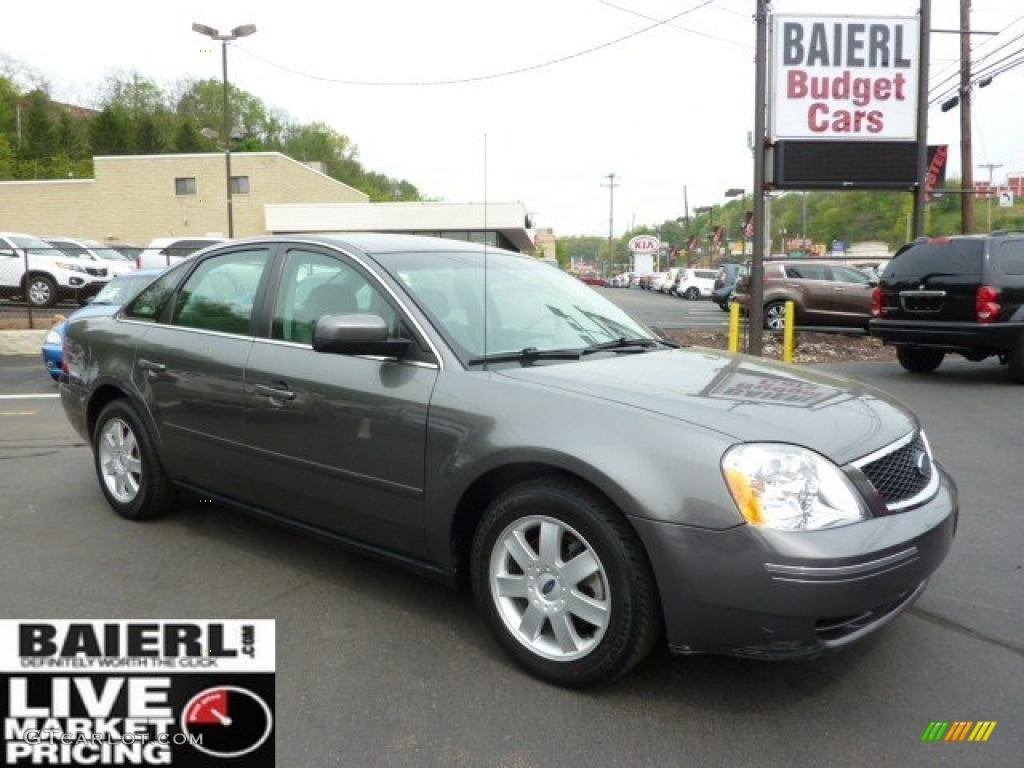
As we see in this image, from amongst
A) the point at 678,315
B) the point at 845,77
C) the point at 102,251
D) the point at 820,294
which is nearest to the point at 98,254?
the point at 102,251

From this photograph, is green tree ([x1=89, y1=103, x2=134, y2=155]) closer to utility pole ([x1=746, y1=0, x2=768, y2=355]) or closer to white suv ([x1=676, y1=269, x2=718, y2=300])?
white suv ([x1=676, y1=269, x2=718, y2=300])

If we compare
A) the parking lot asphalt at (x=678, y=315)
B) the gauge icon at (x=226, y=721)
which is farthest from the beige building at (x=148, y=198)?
the gauge icon at (x=226, y=721)

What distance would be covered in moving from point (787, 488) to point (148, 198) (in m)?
45.7

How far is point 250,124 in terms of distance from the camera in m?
89.6

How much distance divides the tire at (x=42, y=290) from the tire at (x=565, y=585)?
1792 centimetres

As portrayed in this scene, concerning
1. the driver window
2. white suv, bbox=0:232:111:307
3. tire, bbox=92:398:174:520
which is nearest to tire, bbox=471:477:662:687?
the driver window

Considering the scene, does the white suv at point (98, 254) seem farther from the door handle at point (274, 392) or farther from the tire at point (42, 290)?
the door handle at point (274, 392)

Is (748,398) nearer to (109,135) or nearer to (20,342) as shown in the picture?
(20,342)

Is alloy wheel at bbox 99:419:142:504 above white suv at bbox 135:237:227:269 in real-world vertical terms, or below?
below

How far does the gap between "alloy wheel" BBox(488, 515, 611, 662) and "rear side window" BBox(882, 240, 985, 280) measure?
8528 mm

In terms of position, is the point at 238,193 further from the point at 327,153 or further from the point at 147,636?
the point at 327,153

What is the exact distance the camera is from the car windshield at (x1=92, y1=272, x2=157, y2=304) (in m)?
10.2

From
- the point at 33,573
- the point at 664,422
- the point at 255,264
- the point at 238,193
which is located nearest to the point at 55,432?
the point at 33,573

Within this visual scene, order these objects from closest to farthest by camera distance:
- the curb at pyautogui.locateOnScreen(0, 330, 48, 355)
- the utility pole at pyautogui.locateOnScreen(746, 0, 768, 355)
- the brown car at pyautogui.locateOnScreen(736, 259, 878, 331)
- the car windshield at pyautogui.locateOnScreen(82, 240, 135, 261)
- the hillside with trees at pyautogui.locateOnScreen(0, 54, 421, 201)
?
the utility pole at pyautogui.locateOnScreen(746, 0, 768, 355), the curb at pyautogui.locateOnScreen(0, 330, 48, 355), the brown car at pyautogui.locateOnScreen(736, 259, 878, 331), the car windshield at pyautogui.locateOnScreen(82, 240, 135, 261), the hillside with trees at pyautogui.locateOnScreen(0, 54, 421, 201)
